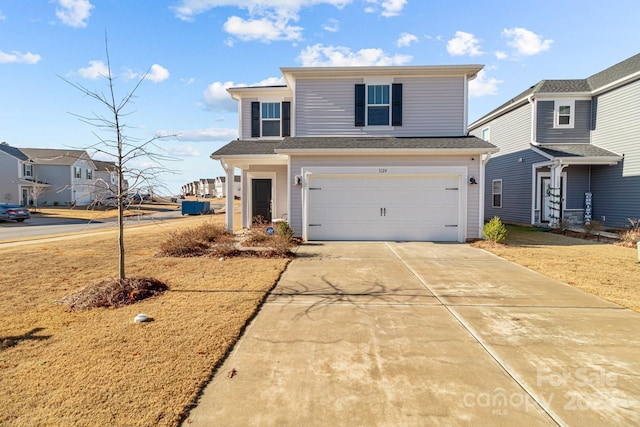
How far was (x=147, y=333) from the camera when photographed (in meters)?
4.12

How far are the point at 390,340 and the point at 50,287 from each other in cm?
638

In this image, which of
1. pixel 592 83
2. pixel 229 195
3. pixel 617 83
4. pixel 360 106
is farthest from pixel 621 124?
pixel 229 195

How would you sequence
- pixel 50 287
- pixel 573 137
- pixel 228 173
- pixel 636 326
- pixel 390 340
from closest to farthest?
pixel 390 340 < pixel 636 326 < pixel 50 287 < pixel 228 173 < pixel 573 137

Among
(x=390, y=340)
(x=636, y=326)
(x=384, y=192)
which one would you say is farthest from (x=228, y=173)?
(x=636, y=326)

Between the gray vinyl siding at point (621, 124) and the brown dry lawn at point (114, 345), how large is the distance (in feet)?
54.0

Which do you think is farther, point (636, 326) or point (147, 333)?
point (636, 326)

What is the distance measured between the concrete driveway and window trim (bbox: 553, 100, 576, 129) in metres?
13.8

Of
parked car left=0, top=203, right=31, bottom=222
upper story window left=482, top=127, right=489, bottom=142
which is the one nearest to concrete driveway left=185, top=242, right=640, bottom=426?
upper story window left=482, top=127, right=489, bottom=142

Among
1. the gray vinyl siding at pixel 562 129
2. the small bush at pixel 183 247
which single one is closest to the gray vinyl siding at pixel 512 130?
the gray vinyl siding at pixel 562 129

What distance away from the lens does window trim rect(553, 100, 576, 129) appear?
53.9 feet

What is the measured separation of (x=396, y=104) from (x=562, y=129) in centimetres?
1002

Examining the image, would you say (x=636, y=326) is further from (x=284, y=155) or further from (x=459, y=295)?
(x=284, y=155)

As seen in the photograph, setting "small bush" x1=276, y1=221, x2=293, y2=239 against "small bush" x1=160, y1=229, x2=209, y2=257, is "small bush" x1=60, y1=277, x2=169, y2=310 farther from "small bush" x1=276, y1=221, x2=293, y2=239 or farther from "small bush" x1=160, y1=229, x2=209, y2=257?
"small bush" x1=276, y1=221, x2=293, y2=239

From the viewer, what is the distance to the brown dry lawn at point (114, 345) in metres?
2.72
